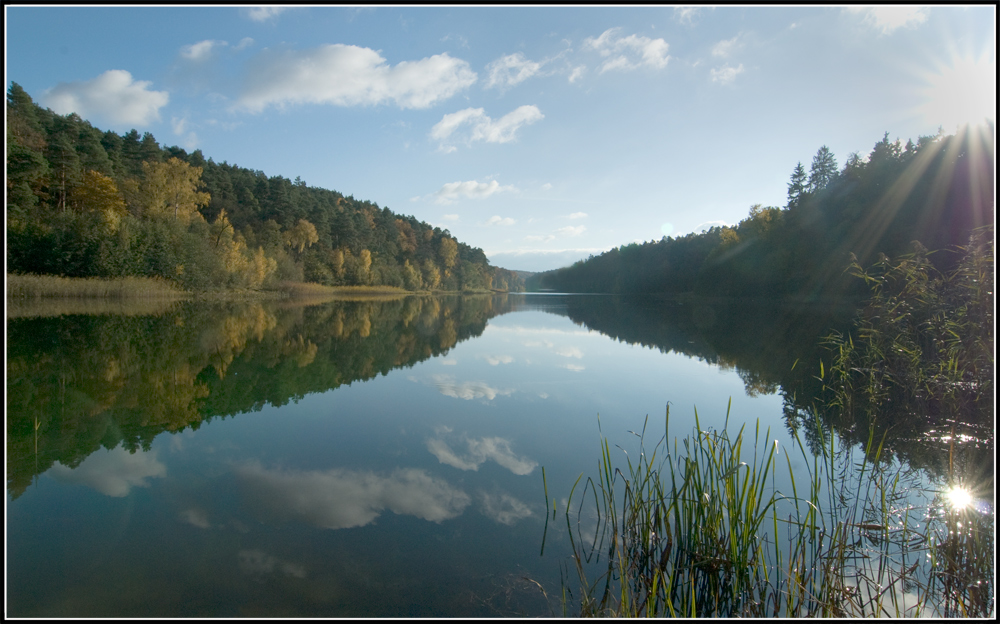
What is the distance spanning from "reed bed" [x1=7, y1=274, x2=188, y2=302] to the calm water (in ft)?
62.8

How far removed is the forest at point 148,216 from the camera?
995 inches

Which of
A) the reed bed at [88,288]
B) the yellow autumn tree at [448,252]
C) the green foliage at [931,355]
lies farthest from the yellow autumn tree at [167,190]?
the yellow autumn tree at [448,252]

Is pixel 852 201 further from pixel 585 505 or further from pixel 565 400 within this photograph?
pixel 585 505

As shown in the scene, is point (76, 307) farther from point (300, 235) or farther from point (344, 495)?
point (300, 235)

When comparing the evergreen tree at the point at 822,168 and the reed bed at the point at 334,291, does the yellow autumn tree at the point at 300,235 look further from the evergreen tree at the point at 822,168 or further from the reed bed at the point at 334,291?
the evergreen tree at the point at 822,168

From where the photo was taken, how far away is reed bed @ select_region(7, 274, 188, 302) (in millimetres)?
22375

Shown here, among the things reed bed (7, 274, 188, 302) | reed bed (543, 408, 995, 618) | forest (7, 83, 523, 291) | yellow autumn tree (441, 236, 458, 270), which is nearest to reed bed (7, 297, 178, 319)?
reed bed (7, 274, 188, 302)

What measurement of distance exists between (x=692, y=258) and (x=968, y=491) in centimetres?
6383

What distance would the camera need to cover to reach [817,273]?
3419 cm

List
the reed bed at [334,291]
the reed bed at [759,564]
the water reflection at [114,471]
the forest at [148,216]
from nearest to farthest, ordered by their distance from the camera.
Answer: the reed bed at [759,564]
the water reflection at [114,471]
the forest at [148,216]
the reed bed at [334,291]

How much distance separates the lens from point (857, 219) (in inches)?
1273

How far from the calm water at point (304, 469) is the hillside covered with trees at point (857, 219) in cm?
1486

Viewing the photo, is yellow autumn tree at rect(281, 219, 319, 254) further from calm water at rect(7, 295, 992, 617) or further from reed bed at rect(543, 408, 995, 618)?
reed bed at rect(543, 408, 995, 618)

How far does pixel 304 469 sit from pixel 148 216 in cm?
3673
